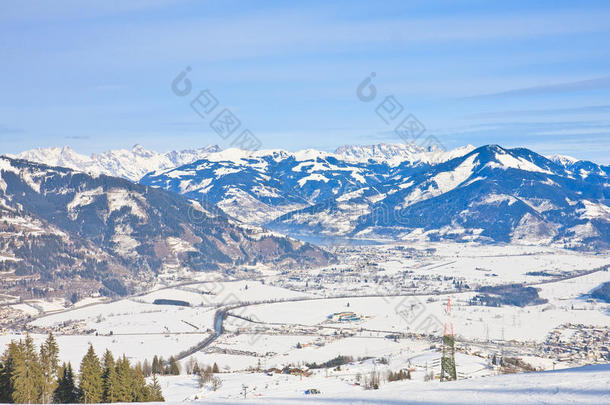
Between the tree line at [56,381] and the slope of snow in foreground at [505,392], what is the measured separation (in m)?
16.6

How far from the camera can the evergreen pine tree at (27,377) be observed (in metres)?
26.3

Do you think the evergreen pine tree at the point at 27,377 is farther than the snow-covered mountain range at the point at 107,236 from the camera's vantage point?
No

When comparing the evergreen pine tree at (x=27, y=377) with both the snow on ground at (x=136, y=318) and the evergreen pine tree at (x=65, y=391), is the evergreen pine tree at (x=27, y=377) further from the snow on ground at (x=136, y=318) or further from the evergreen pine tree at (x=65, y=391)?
the snow on ground at (x=136, y=318)

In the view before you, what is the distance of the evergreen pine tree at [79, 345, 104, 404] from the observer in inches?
1099

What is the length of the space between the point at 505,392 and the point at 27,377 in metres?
22.2

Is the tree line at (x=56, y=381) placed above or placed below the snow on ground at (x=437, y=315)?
below

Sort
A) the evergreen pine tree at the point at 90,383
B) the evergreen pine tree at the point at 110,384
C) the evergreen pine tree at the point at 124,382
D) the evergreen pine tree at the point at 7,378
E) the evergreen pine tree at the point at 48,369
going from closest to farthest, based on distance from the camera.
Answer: the evergreen pine tree at the point at 7,378
the evergreen pine tree at the point at 90,383
the evergreen pine tree at the point at 48,369
the evergreen pine tree at the point at 110,384
the evergreen pine tree at the point at 124,382

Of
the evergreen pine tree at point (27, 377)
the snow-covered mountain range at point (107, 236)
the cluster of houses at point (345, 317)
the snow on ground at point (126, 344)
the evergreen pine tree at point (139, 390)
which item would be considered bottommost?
the snow on ground at point (126, 344)

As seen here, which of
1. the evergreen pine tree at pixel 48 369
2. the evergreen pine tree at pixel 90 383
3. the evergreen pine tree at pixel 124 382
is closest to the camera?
the evergreen pine tree at pixel 90 383

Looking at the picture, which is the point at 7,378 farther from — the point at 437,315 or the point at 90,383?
the point at 437,315

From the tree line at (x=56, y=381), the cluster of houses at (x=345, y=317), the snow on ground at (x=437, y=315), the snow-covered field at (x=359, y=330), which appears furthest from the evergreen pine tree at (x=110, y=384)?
the cluster of houses at (x=345, y=317)

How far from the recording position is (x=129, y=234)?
518 feet

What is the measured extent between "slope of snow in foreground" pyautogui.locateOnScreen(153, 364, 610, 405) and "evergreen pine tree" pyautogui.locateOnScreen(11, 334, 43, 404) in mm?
16326

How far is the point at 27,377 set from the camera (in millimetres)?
26938
